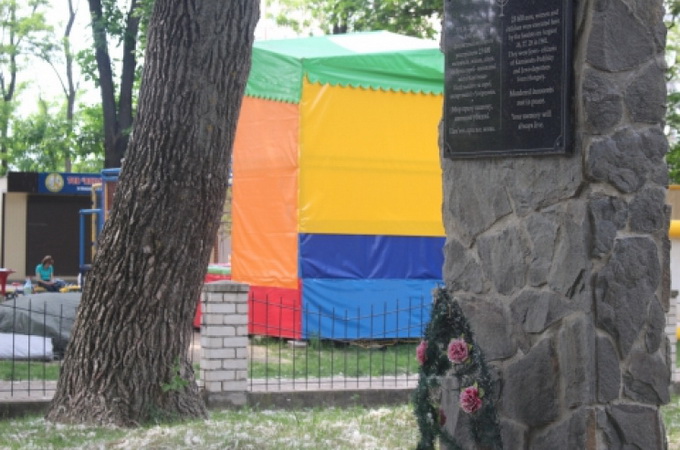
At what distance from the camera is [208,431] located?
321 inches

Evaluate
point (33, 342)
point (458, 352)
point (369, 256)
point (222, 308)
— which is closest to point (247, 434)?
point (458, 352)

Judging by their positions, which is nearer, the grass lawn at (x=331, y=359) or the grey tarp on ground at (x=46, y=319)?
the grass lawn at (x=331, y=359)

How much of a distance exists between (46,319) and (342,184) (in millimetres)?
4230

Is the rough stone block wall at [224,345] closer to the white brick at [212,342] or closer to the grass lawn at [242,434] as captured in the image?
the white brick at [212,342]

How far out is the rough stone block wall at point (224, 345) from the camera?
11055 millimetres

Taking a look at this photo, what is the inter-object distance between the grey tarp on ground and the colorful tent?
8.40ft

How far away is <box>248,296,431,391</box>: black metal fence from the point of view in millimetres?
14289

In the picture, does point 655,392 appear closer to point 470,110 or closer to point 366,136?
point 470,110

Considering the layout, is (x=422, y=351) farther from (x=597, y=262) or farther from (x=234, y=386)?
(x=234, y=386)

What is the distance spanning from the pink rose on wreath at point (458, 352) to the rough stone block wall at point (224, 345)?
5.12 metres

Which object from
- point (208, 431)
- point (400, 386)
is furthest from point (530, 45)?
point (400, 386)

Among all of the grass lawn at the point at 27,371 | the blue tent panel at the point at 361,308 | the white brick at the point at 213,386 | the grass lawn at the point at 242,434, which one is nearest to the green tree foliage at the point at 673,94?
the blue tent panel at the point at 361,308

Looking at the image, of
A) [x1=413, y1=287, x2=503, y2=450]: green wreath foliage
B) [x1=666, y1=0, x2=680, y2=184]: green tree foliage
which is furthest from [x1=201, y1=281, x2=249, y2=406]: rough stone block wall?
[x1=666, y1=0, x2=680, y2=184]: green tree foliage

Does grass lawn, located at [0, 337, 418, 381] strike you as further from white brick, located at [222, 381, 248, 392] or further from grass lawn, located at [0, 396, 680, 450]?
grass lawn, located at [0, 396, 680, 450]
